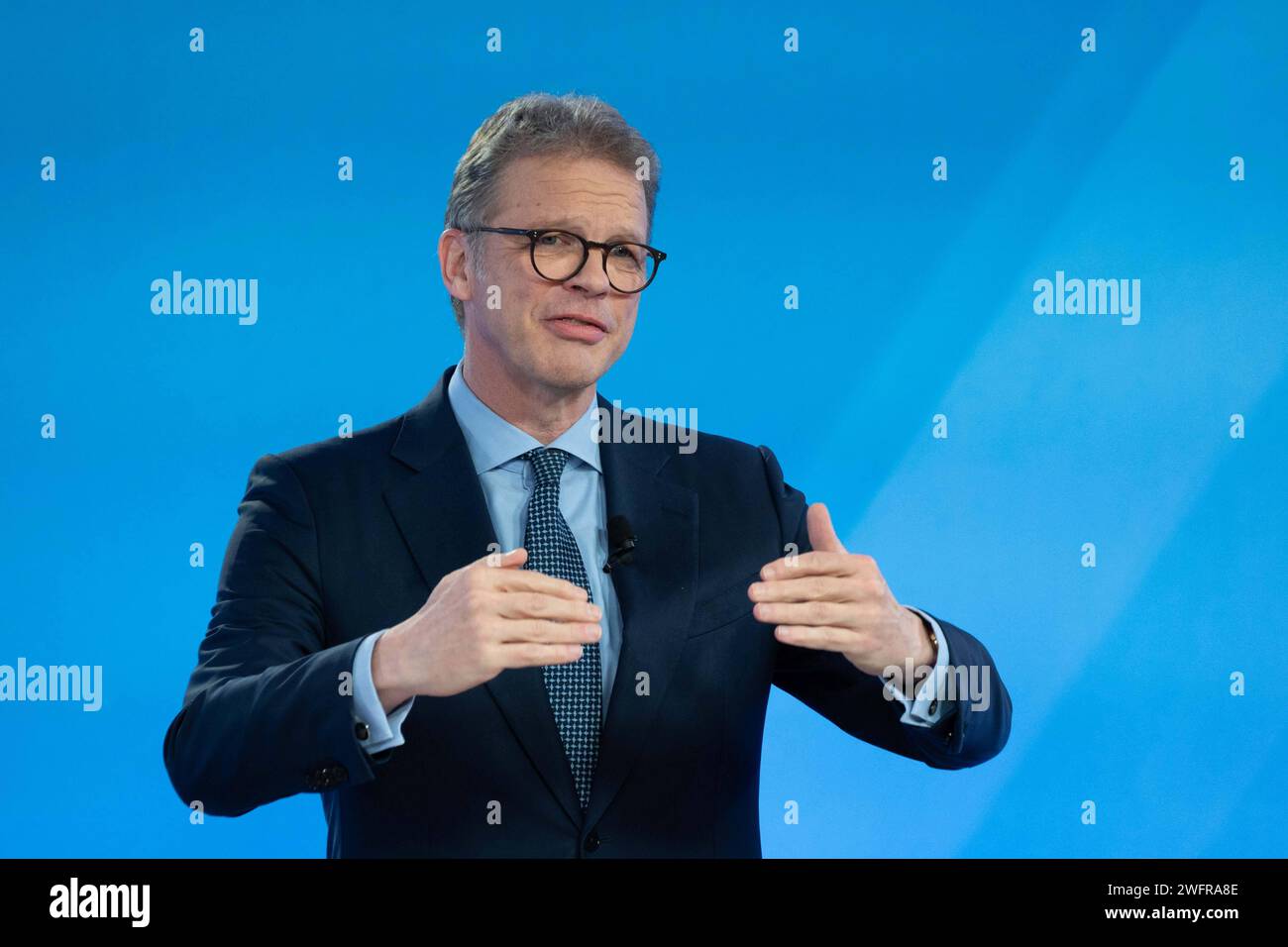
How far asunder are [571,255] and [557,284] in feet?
0.22

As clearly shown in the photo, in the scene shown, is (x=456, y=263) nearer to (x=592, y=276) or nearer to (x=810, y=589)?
(x=592, y=276)

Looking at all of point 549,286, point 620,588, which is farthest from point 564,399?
point 620,588

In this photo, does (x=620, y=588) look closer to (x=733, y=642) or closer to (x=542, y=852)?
(x=733, y=642)

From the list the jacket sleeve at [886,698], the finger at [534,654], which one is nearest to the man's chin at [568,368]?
the jacket sleeve at [886,698]

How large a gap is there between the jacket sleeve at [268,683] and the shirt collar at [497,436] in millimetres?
333

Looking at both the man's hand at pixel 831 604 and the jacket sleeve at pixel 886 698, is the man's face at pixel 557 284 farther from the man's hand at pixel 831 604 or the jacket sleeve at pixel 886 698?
the man's hand at pixel 831 604

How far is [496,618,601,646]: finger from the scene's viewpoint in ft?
6.63


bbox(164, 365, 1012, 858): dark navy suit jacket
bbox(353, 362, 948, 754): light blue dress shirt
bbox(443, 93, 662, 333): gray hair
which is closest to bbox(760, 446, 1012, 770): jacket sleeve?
→ bbox(164, 365, 1012, 858): dark navy suit jacket

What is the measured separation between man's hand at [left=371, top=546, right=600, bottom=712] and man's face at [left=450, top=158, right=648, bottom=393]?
2.12 ft

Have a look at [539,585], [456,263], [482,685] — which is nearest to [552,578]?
[539,585]

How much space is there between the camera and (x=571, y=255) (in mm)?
2662

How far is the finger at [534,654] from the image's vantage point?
2.02 meters

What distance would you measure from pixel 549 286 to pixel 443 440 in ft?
1.15

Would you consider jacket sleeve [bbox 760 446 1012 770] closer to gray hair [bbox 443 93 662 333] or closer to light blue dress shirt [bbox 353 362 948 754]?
light blue dress shirt [bbox 353 362 948 754]
